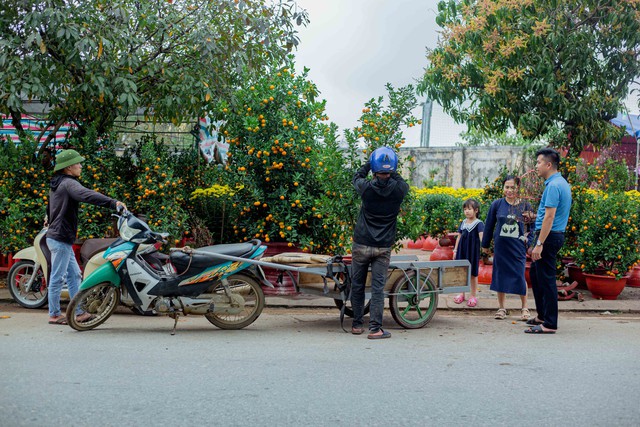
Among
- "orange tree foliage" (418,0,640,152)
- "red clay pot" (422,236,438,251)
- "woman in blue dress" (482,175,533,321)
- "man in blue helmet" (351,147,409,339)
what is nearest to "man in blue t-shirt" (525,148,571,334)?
"woman in blue dress" (482,175,533,321)

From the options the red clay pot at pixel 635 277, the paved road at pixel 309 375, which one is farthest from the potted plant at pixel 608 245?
the paved road at pixel 309 375

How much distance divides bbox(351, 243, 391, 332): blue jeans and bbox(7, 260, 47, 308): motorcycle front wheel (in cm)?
392

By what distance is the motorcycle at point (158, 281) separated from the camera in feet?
22.5

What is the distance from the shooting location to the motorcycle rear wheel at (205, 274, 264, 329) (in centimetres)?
708

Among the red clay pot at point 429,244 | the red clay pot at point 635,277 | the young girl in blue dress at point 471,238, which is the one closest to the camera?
the young girl in blue dress at point 471,238

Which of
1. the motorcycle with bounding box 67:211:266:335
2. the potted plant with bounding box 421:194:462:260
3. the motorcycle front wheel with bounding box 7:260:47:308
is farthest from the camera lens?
the potted plant with bounding box 421:194:462:260

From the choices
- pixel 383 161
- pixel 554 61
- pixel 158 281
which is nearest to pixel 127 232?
pixel 158 281

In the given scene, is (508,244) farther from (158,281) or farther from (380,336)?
(158,281)

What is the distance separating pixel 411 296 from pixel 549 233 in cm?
159

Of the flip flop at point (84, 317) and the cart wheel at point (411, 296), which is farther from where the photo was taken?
the cart wheel at point (411, 296)

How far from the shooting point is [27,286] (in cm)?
818

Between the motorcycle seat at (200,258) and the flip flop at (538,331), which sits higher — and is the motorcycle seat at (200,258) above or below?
above

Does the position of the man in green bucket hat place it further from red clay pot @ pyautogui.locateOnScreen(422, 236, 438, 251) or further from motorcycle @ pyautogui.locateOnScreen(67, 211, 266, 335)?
red clay pot @ pyautogui.locateOnScreen(422, 236, 438, 251)

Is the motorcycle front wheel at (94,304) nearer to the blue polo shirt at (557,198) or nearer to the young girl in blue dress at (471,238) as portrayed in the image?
the young girl in blue dress at (471,238)
